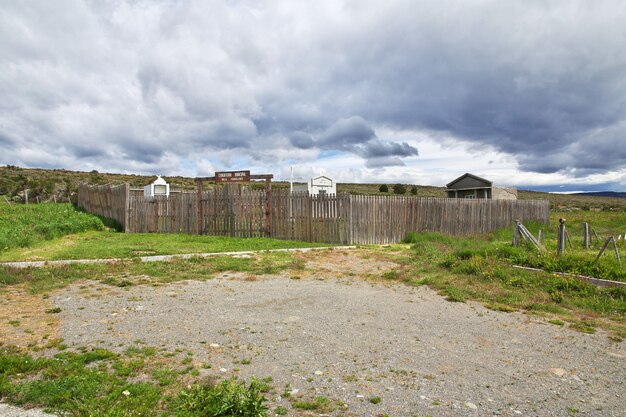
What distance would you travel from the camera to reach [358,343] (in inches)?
207

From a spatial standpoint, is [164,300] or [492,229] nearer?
[164,300]

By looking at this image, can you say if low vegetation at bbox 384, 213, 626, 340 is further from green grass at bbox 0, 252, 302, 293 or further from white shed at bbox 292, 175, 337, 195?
white shed at bbox 292, 175, 337, 195

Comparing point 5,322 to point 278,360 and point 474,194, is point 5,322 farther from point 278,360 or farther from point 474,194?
point 474,194

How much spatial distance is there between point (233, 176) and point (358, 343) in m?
13.5

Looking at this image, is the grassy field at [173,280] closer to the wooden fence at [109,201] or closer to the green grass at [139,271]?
the green grass at [139,271]

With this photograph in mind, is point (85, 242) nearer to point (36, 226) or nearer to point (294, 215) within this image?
point (36, 226)

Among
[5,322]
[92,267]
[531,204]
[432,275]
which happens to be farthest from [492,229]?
[5,322]

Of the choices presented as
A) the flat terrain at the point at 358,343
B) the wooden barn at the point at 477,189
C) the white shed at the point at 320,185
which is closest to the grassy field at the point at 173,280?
the flat terrain at the point at 358,343

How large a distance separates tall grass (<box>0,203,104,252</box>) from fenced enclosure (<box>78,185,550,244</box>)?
170cm

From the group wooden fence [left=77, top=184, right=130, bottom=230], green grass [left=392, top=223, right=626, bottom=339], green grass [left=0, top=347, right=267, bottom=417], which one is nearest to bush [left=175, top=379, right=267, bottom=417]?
green grass [left=0, top=347, right=267, bottom=417]

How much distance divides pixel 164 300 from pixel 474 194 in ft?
74.5

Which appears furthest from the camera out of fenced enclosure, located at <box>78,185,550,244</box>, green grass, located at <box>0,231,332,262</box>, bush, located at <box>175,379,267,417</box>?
fenced enclosure, located at <box>78,185,550,244</box>

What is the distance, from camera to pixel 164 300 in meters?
7.30

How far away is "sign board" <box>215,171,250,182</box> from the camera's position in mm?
17672
